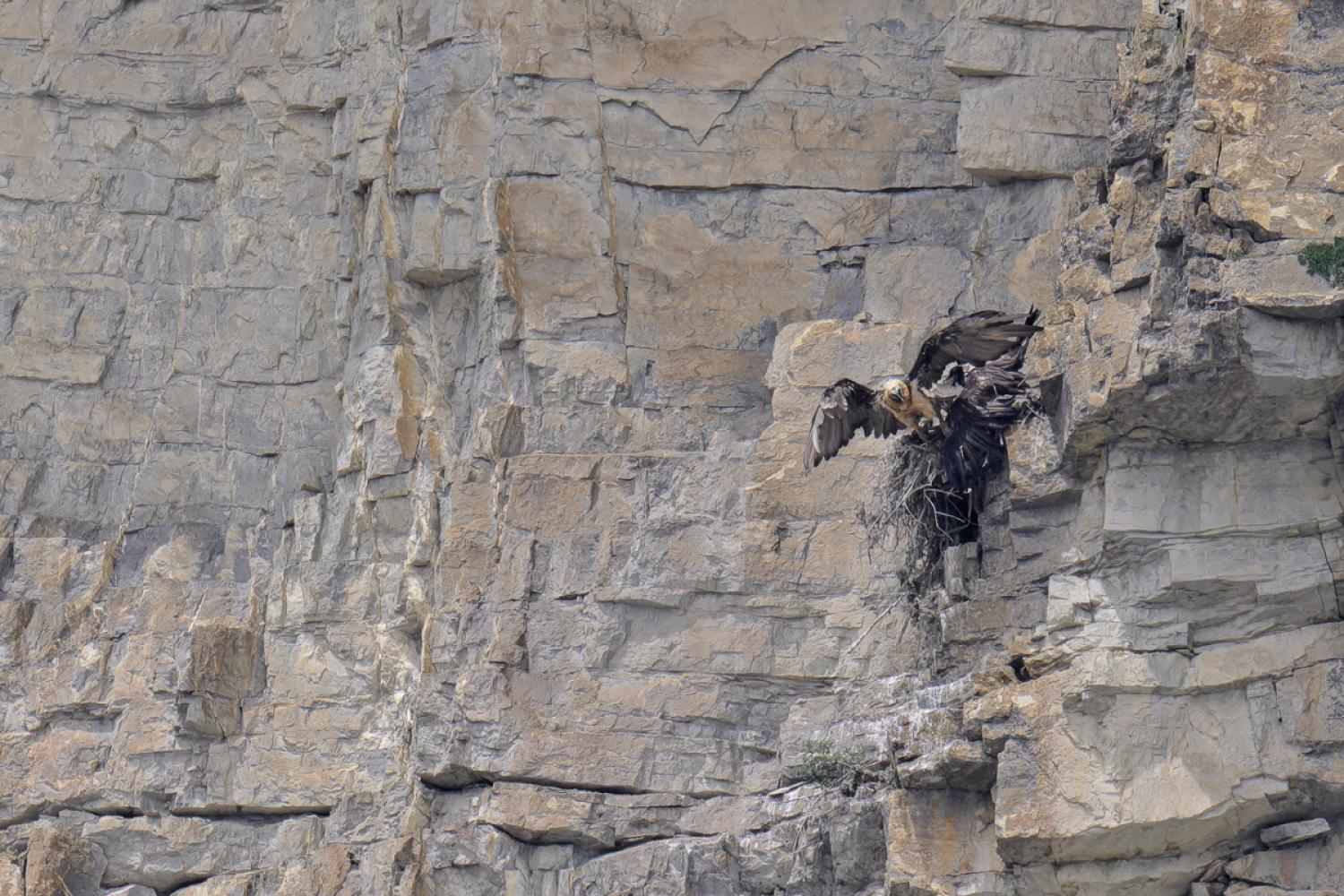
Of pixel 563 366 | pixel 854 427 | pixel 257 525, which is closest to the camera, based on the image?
pixel 854 427

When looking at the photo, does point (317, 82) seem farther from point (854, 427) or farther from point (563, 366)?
point (854, 427)

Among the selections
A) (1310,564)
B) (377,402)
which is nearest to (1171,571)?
(1310,564)

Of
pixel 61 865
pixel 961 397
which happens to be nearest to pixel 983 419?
pixel 961 397

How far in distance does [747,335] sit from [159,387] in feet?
17.9

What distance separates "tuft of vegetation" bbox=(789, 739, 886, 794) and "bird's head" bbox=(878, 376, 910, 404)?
2366 mm

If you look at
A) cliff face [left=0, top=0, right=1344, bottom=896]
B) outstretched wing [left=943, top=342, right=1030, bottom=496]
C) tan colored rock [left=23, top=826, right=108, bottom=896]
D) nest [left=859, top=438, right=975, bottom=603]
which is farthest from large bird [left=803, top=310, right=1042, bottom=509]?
tan colored rock [left=23, top=826, right=108, bottom=896]

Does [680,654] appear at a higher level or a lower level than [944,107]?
lower

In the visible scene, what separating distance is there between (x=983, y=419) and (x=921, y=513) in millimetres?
978

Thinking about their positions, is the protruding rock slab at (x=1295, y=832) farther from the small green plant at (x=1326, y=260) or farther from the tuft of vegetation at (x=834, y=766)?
the small green plant at (x=1326, y=260)

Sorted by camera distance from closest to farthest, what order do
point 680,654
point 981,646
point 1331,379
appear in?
point 1331,379 → point 981,646 → point 680,654

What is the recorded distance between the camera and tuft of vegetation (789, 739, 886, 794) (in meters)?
15.4

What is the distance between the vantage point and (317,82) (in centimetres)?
2088

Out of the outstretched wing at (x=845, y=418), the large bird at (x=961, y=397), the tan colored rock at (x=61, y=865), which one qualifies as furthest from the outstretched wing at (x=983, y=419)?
the tan colored rock at (x=61, y=865)

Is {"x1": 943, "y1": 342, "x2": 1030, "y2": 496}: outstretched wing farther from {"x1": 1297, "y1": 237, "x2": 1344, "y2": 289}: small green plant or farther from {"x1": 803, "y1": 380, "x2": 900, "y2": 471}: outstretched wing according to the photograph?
{"x1": 1297, "y1": 237, "x2": 1344, "y2": 289}: small green plant
